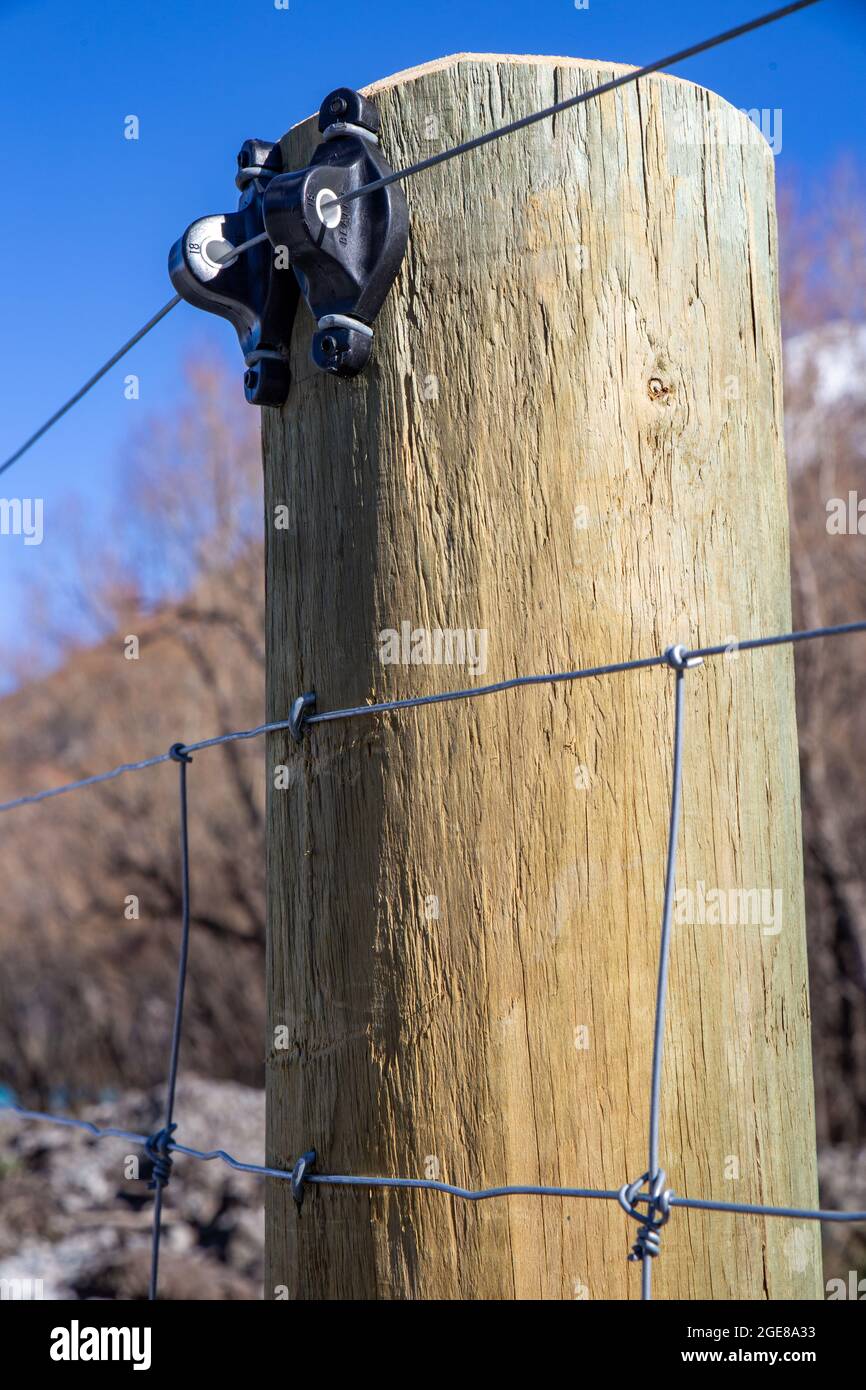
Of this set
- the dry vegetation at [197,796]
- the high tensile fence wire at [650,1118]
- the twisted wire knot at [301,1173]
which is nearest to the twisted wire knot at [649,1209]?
the high tensile fence wire at [650,1118]

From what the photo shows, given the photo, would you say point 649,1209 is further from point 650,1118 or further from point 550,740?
point 550,740

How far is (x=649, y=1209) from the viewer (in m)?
1.12

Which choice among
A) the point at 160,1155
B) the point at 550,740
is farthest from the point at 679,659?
the point at 160,1155

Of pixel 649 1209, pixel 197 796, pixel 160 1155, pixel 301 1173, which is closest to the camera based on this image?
pixel 649 1209

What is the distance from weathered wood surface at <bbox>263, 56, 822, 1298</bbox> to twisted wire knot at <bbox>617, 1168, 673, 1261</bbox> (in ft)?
0.13

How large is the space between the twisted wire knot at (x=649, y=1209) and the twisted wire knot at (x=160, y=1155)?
0.66 metres

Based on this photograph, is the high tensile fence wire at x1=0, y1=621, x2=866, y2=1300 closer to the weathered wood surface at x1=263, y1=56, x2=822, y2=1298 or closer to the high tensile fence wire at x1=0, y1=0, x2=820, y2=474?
the weathered wood surface at x1=263, y1=56, x2=822, y2=1298

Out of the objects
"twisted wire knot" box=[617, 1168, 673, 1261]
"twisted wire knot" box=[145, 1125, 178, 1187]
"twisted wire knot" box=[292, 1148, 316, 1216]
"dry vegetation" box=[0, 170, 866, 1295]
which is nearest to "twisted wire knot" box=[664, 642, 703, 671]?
"twisted wire knot" box=[617, 1168, 673, 1261]

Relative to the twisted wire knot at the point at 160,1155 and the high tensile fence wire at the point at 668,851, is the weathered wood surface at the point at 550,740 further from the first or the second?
the twisted wire knot at the point at 160,1155

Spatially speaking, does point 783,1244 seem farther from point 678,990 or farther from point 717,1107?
point 678,990

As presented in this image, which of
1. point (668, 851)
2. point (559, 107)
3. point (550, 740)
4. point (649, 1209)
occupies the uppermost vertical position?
point (559, 107)

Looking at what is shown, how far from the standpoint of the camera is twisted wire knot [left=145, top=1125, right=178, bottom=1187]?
1.55 meters

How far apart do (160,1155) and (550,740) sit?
78 cm

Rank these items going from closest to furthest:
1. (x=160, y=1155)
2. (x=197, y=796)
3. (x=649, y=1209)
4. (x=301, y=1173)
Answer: (x=649, y=1209), (x=301, y=1173), (x=160, y=1155), (x=197, y=796)
